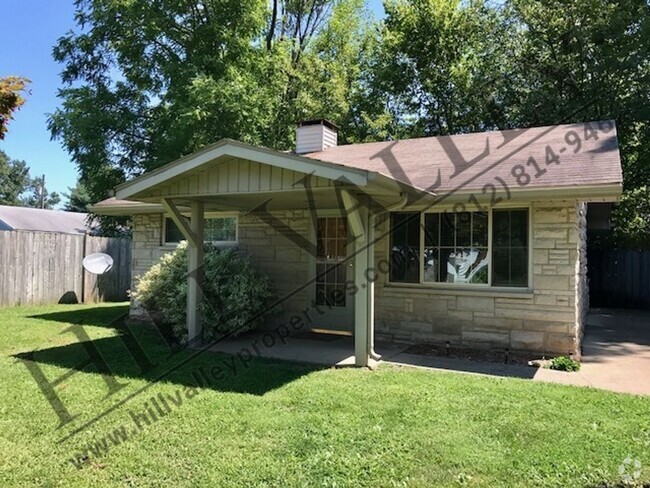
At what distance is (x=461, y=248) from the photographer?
7.97 meters

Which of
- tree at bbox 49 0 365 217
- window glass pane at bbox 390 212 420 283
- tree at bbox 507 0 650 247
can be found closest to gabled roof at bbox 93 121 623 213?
window glass pane at bbox 390 212 420 283

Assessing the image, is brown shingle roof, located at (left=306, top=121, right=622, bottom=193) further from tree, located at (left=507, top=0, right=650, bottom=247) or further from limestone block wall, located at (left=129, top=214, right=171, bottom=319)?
tree, located at (left=507, top=0, right=650, bottom=247)

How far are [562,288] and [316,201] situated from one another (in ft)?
13.0

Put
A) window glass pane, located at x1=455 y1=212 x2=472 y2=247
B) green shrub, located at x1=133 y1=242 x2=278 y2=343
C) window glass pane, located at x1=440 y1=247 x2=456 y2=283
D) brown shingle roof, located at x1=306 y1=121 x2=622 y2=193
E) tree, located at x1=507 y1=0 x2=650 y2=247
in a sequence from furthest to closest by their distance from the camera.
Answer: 1. tree, located at x1=507 y1=0 x2=650 y2=247
2. green shrub, located at x1=133 y1=242 x2=278 y2=343
3. window glass pane, located at x1=440 y1=247 x2=456 y2=283
4. window glass pane, located at x1=455 y1=212 x2=472 y2=247
5. brown shingle roof, located at x1=306 y1=121 x2=622 y2=193

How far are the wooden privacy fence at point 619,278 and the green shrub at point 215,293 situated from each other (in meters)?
11.1

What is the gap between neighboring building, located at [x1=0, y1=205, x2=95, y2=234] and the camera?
2161cm

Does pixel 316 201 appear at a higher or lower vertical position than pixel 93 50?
lower

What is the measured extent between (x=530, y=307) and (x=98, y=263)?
1186 cm

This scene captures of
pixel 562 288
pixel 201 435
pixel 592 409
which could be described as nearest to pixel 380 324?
pixel 562 288

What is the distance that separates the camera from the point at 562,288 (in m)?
7.13

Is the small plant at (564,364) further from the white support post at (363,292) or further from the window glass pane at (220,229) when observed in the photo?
the window glass pane at (220,229)

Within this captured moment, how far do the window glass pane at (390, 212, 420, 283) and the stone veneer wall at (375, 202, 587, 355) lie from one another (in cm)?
27

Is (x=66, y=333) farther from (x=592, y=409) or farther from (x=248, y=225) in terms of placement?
(x=592, y=409)

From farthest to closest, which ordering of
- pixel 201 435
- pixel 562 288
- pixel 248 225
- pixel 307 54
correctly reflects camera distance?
pixel 307 54, pixel 248 225, pixel 562 288, pixel 201 435
